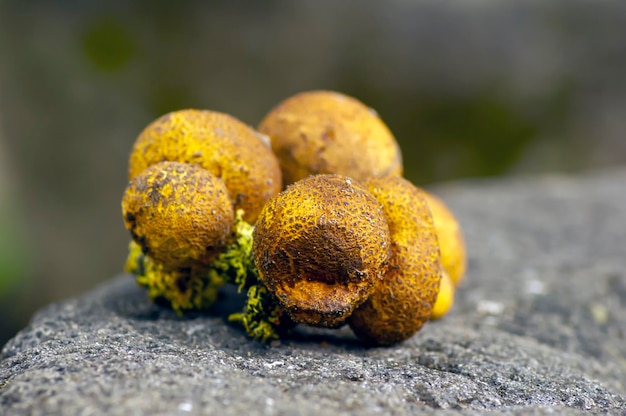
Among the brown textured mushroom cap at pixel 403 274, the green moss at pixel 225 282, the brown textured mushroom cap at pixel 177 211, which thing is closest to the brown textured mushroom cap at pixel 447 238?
the brown textured mushroom cap at pixel 403 274

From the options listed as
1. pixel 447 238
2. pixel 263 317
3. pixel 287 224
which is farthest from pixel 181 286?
pixel 447 238

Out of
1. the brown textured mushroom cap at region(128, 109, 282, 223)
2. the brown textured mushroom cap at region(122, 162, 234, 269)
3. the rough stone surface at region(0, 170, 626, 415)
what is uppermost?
the brown textured mushroom cap at region(128, 109, 282, 223)

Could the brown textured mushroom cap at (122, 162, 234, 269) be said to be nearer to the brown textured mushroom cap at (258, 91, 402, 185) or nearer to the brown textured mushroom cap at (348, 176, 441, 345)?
the brown textured mushroom cap at (258, 91, 402, 185)

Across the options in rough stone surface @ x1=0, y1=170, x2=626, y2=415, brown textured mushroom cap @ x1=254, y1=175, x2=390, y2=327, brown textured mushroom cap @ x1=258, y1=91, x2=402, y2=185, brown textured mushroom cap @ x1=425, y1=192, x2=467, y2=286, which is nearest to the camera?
rough stone surface @ x1=0, y1=170, x2=626, y2=415

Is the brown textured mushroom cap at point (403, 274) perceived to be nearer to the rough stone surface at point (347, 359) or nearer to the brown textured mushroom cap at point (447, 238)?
the rough stone surface at point (347, 359)

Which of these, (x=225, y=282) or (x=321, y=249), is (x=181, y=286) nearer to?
(x=225, y=282)

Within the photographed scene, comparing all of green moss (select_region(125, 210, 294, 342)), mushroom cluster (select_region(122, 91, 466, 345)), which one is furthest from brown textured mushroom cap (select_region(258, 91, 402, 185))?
green moss (select_region(125, 210, 294, 342))
